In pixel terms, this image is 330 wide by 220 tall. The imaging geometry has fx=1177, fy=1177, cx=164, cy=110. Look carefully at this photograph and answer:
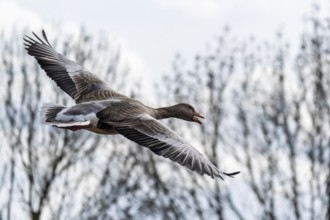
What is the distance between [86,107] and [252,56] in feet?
50.7

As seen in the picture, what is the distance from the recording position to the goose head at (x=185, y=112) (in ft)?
48.4

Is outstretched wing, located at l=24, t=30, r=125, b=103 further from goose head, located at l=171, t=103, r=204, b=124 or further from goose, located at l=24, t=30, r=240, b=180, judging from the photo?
goose head, located at l=171, t=103, r=204, b=124

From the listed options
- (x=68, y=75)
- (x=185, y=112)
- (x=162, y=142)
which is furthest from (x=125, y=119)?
(x=68, y=75)

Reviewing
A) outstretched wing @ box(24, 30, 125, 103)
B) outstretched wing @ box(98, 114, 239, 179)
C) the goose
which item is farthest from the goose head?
outstretched wing @ box(98, 114, 239, 179)

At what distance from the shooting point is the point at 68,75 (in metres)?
15.3

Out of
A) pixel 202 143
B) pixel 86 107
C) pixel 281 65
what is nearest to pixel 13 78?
pixel 202 143

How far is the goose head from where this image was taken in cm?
1474

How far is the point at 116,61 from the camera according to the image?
31141 millimetres

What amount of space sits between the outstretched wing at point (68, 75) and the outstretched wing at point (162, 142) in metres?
1.31

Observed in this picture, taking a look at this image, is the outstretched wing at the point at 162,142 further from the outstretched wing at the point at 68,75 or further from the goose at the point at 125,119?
the outstretched wing at the point at 68,75

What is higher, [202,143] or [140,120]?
[140,120]

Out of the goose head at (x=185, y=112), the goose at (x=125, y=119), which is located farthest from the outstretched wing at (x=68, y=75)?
the goose head at (x=185, y=112)

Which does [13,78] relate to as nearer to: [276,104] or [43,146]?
[43,146]

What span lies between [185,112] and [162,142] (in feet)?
6.84
